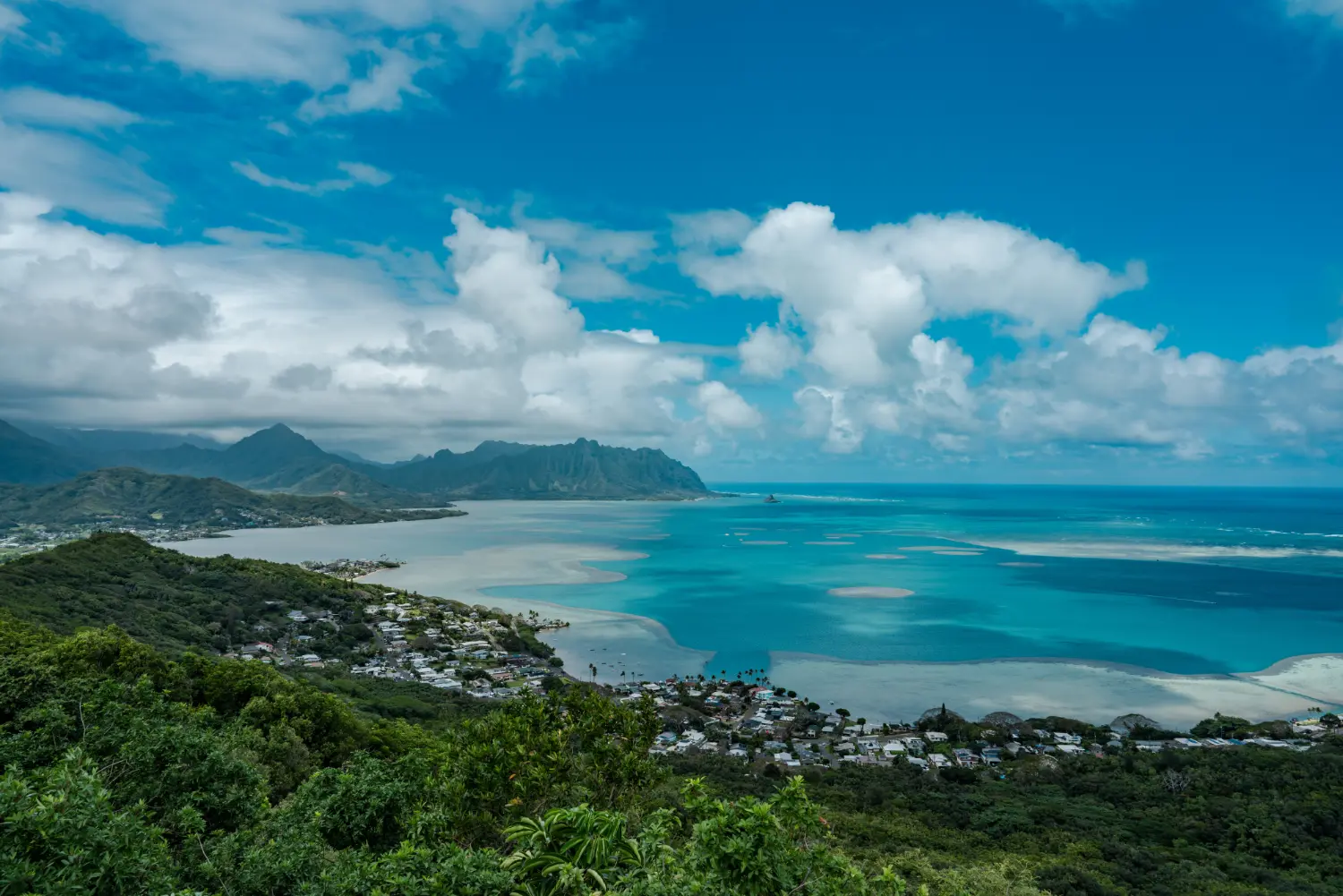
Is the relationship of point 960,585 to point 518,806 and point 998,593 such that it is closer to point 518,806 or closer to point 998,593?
point 998,593

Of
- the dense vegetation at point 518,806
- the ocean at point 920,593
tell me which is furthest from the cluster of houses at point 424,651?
the ocean at point 920,593

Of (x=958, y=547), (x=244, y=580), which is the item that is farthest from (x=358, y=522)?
(x=958, y=547)

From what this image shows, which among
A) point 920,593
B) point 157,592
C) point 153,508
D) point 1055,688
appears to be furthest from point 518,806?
point 153,508

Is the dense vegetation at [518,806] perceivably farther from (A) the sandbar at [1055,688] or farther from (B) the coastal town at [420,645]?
(B) the coastal town at [420,645]

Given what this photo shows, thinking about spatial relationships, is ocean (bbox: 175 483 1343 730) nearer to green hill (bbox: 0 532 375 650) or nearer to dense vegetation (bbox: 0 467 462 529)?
green hill (bbox: 0 532 375 650)

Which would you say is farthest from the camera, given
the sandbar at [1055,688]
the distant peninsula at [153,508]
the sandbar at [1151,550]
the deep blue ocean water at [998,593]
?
the distant peninsula at [153,508]

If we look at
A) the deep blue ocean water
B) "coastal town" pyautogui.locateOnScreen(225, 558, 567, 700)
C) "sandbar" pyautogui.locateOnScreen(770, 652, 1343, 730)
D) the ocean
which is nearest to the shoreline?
"sandbar" pyautogui.locateOnScreen(770, 652, 1343, 730)
